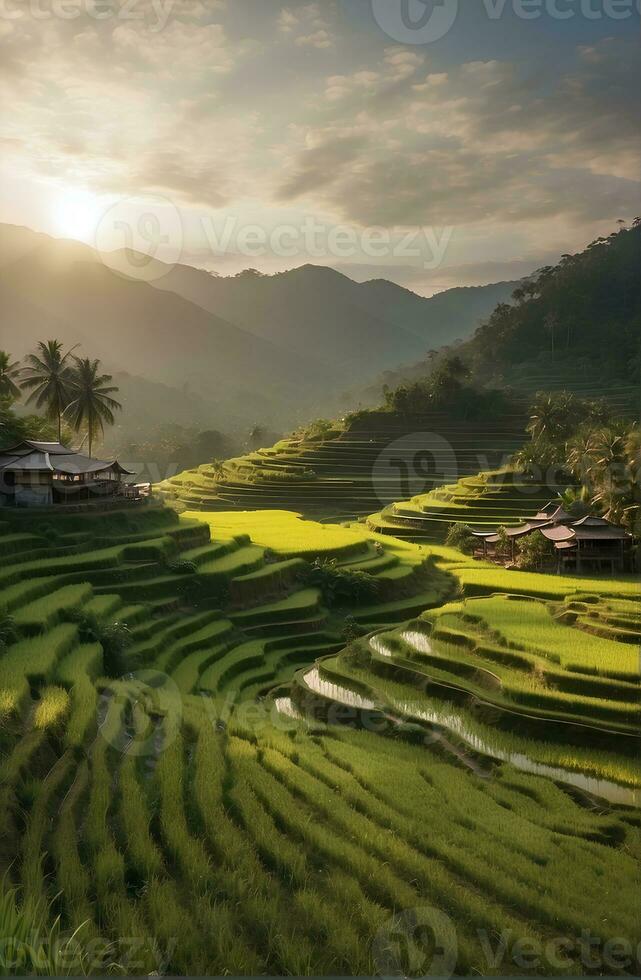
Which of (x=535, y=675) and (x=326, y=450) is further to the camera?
(x=326, y=450)

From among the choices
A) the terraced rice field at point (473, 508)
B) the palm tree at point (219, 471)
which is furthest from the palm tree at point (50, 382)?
the palm tree at point (219, 471)

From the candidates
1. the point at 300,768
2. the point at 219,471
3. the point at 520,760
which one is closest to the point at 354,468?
the point at 219,471

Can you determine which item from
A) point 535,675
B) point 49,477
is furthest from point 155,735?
point 49,477

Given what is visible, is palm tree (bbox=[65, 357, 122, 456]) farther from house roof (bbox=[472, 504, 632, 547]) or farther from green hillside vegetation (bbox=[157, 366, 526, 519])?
house roof (bbox=[472, 504, 632, 547])

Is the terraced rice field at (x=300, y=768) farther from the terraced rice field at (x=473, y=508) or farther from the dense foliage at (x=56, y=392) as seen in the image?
the terraced rice field at (x=473, y=508)

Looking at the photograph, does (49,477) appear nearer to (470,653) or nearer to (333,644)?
(333,644)

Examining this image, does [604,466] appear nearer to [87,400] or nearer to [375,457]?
[87,400]
